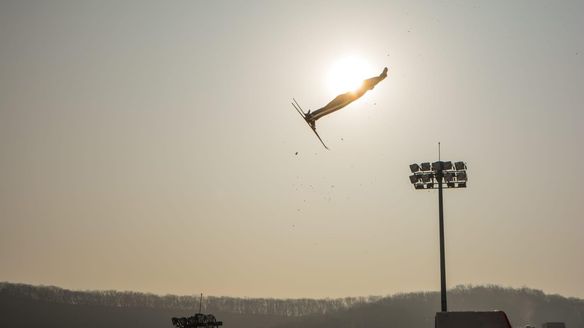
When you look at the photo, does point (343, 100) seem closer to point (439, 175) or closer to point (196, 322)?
point (439, 175)

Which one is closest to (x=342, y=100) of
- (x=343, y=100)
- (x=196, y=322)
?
(x=343, y=100)

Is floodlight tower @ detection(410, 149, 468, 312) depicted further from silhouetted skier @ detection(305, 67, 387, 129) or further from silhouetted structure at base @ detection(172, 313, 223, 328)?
silhouetted structure at base @ detection(172, 313, 223, 328)

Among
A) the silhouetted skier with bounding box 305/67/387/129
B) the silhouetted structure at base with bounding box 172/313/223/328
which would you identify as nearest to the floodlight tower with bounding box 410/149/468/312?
the silhouetted skier with bounding box 305/67/387/129

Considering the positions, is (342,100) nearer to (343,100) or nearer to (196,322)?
(343,100)

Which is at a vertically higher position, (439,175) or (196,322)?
(439,175)

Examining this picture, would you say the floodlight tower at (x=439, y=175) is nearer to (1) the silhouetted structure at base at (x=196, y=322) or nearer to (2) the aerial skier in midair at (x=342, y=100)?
(2) the aerial skier in midair at (x=342, y=100)

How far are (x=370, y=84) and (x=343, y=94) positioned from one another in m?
2.17

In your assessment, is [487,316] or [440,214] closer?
[487,316]

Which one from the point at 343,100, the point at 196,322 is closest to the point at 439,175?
the point at 343,100

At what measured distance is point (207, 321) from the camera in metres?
69.8

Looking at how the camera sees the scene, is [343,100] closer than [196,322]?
Yes

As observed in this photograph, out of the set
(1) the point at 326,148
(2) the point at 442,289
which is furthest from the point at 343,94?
(2) the point at 442,289

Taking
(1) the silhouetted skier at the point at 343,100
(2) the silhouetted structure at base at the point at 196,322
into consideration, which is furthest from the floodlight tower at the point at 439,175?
(2) the silhouetted structure at base at the point at 196,322

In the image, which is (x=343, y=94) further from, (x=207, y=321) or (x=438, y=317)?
Result: (x=207, y=321)
